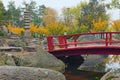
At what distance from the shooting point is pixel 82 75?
61.6ft

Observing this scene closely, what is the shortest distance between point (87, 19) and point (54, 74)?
140 feet

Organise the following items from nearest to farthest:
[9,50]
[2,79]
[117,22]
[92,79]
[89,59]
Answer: [2,79], [92,79], [9,50], [89,59], [117,22]

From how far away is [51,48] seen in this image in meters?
20.7

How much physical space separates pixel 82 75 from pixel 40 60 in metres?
2.56

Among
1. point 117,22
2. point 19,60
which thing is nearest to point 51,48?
point 19,60

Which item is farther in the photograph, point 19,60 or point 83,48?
point 83,48

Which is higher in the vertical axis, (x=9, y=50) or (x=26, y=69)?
(x=26, y=69)

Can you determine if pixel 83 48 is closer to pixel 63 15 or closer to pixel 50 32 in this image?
pixel 50 32

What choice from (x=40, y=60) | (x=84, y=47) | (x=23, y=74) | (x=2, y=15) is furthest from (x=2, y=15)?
(x=23, y=74)

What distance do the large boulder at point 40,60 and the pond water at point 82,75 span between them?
76cm

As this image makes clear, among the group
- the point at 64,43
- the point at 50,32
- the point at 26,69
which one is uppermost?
the point at 26,69

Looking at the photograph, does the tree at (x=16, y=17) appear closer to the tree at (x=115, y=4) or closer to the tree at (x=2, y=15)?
the tree at (x=2, y=15)

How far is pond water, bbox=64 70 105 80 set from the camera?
17803mm

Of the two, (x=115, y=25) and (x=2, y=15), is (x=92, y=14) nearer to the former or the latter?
(x=115, y=25)
